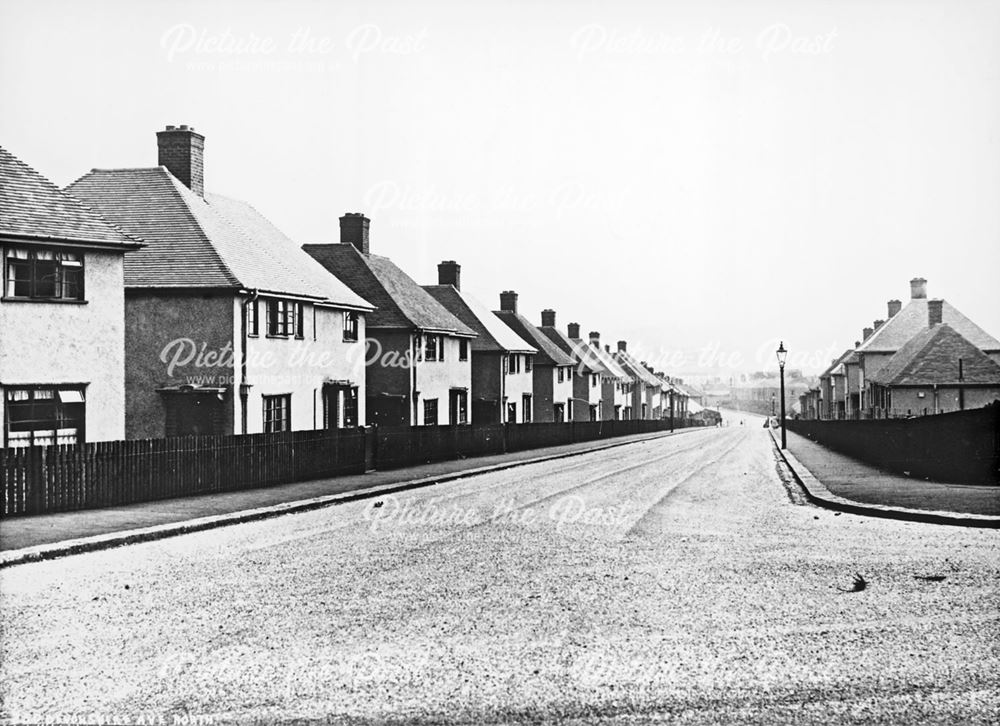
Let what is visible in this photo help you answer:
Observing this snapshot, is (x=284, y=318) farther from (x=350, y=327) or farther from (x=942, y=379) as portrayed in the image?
(x=942, y=379)

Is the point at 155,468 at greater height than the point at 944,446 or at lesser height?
lesser

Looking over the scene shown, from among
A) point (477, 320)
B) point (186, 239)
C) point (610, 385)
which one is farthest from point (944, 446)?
point (610, 385)

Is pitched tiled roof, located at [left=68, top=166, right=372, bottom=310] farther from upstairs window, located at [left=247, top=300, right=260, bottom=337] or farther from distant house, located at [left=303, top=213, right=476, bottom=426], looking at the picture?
distant house, located at [left=303, top=213, right=476, bottom=426]

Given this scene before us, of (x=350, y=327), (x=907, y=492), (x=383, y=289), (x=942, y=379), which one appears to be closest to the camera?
(x=907, y=492)

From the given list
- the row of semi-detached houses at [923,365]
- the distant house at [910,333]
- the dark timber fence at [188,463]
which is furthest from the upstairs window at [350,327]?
the distant house at [910,333]

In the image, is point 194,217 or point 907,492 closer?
point 907,492

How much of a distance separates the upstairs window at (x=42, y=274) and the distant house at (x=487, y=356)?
3087cm

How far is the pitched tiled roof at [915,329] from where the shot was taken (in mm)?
66625

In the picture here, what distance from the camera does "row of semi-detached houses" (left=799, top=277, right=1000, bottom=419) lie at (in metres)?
52.7

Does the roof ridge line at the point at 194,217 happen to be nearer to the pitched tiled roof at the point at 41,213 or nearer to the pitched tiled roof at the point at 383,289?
the pitched tiled roof at the point at 41,213

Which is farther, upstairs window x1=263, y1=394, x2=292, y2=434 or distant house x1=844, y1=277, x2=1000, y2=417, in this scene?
distant house x1=844, y1=277, x2=1000, y2=417

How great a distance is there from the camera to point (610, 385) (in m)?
85.9

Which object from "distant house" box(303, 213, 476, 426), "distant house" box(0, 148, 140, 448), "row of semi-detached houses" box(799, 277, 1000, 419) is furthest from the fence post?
"row of semi-detached houses" box(799, 277, 1000, 419)

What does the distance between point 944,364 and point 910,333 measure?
19.2 metres
